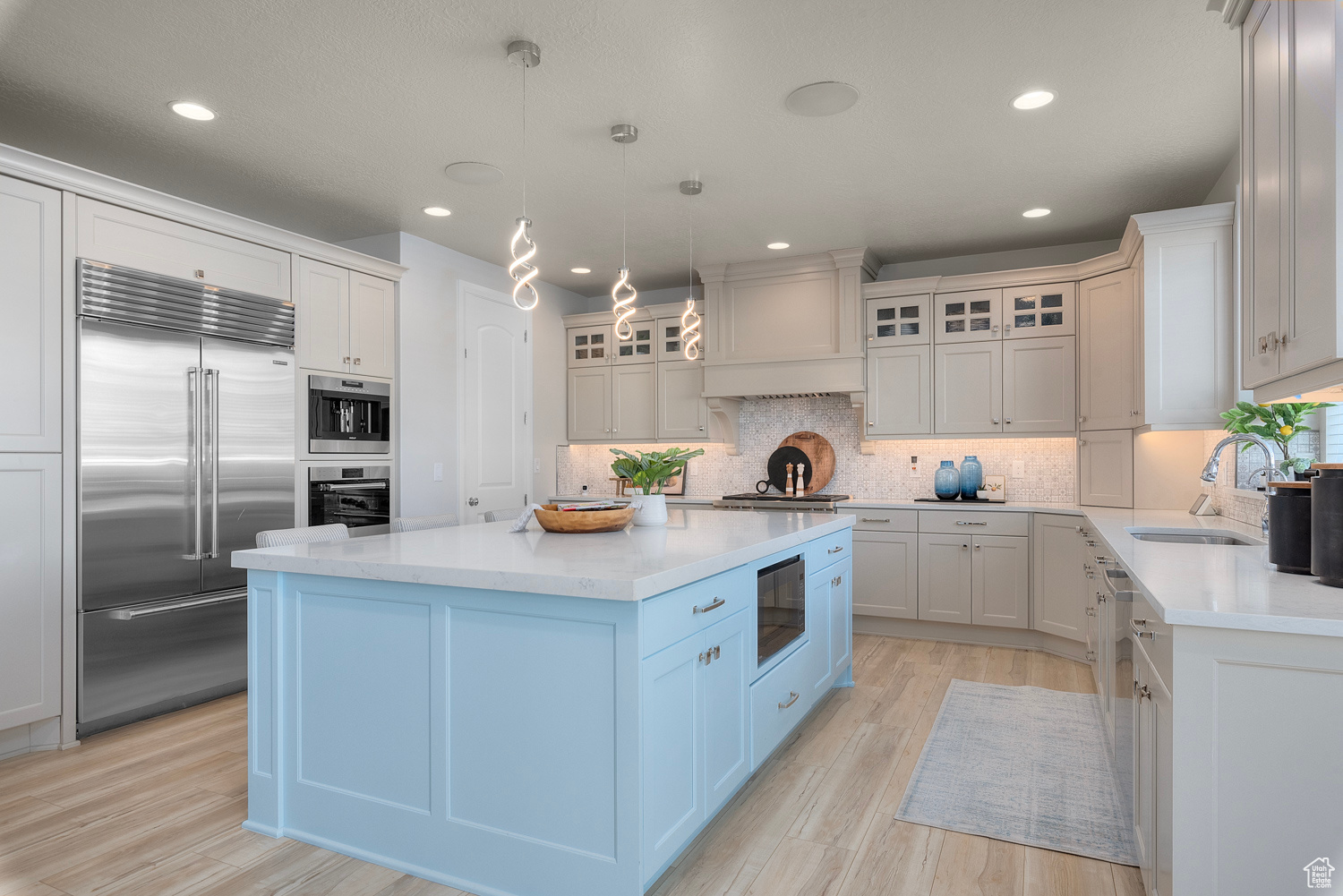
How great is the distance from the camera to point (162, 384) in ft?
11.3

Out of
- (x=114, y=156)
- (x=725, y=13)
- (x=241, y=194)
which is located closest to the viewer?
(x=725, y=13)

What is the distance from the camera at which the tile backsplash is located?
5.19 meters

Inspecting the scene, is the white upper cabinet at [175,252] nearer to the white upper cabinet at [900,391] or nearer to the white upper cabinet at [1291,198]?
the white upper cabinet at [900,391]

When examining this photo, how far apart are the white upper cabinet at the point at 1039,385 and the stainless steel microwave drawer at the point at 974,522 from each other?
60 cm

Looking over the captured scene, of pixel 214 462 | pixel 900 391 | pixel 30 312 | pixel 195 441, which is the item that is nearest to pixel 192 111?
pixel 30 312

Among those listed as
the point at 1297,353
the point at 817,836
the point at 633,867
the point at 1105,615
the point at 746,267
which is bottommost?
the point at 817,836

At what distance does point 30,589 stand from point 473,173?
258 cm

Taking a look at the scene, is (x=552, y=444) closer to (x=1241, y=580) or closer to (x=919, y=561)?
(x=919, y=561)

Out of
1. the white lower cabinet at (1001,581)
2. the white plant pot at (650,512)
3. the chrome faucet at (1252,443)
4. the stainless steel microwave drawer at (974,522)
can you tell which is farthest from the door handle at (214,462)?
the white lower cabinet at (1001,581)

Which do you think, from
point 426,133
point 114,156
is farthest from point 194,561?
point 426,133

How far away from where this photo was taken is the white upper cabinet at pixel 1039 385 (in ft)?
15.9

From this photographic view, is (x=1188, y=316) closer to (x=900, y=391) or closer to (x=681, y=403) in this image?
(x=900, y=391)

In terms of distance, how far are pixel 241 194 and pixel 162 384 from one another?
1290 millimetres

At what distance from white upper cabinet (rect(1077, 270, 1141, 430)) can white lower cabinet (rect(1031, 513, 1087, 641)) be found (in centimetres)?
67
